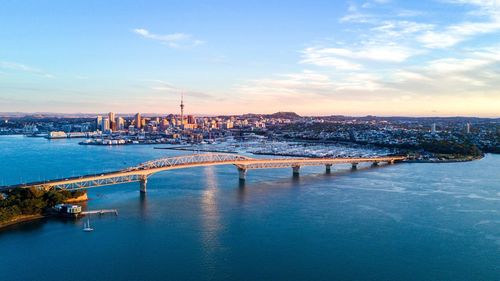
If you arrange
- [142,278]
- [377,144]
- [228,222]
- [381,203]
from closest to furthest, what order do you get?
[142,278] < [228,222] < [381,203] < [377,144]

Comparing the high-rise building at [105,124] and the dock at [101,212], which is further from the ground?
the high-rise building at [105,124]

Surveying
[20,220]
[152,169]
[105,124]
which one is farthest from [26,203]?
[105,124]

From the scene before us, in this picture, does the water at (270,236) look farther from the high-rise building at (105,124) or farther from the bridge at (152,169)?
the high-rise building at (105,124)

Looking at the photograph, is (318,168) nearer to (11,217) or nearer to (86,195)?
(86,195)

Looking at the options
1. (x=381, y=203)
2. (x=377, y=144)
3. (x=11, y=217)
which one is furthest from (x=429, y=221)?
(x=377, y=144)

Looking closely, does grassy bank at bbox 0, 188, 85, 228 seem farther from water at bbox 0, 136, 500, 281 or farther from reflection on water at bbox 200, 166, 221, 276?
reflection on water at bbox 200, 166, 221, 276

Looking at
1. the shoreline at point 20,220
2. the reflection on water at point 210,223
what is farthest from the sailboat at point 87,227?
the reflection on water at point 210,223

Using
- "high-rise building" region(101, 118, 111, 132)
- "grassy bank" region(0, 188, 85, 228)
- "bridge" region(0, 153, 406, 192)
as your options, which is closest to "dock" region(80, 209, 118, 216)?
"grassy bank" region(0, 188, 85, 228)

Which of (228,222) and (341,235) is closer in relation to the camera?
(341,235)
